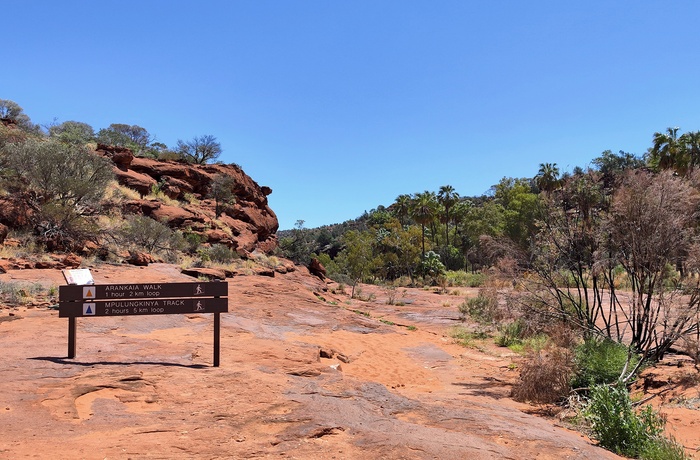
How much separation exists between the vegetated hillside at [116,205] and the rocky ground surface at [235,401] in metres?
9.14

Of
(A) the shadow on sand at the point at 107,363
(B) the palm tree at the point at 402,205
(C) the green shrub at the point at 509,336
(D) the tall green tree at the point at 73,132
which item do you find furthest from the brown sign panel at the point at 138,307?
(B) the palm tree at the point at 402,205

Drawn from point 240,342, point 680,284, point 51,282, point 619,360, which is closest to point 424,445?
point 619,360

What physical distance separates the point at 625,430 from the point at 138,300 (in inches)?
307

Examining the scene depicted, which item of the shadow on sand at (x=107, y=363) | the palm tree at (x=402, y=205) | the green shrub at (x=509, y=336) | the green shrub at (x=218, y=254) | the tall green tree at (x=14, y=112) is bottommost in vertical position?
the green shrub at (x=509, y=336)

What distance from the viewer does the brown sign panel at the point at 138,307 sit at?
7.88 meters

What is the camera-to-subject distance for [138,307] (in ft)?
26.9

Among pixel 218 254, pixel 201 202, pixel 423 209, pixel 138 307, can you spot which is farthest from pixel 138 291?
pixel 423 209

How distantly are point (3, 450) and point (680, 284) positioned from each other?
1241 centimetres

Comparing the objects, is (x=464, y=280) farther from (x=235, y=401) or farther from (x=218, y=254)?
(x=235, y=401)

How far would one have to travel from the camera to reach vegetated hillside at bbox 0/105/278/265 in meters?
20.0

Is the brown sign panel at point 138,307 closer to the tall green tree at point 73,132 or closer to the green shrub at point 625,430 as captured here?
the green shrub at point 625,430

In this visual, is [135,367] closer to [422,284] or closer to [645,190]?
[645,190]

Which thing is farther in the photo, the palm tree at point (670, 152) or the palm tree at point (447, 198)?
the palm tree at point (447, 198)

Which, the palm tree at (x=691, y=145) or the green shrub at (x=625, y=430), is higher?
the palm tree at (x=691, y=145)
